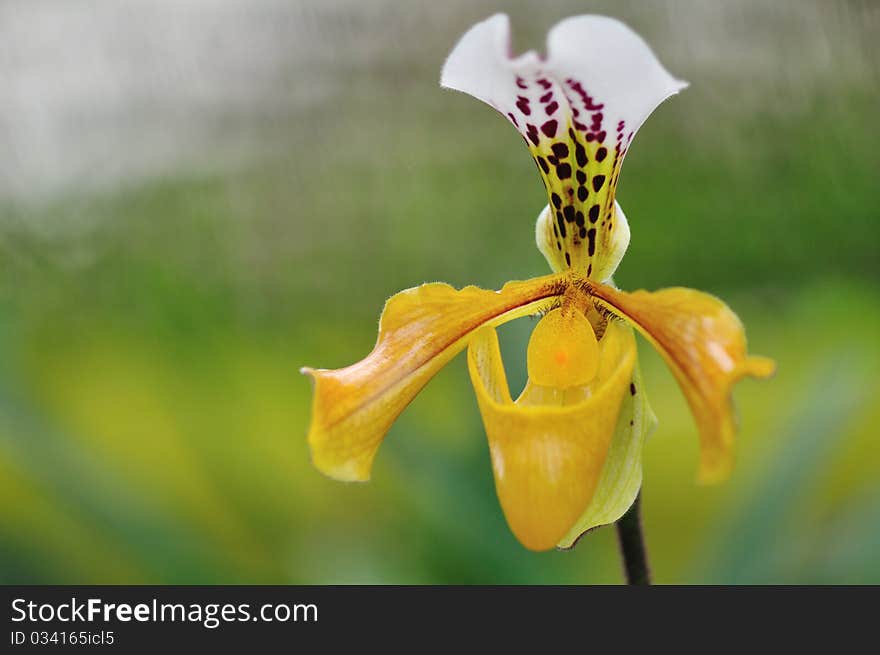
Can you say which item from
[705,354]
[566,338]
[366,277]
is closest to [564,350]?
[566,338]

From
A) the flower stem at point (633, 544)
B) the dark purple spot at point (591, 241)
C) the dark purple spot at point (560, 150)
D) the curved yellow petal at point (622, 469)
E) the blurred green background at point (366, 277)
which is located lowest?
the flower stem at point (633, 544)

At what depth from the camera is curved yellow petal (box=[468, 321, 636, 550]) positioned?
0.63m

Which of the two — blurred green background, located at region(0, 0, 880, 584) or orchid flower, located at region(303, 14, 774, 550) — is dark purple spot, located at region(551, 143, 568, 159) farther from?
blurred green background, located at region(0, 0, 880, 584)

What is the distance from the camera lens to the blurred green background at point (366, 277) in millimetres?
1265

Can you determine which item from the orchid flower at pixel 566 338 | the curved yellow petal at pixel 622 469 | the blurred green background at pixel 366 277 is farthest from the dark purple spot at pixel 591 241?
the blurred green background at pixel 366 277

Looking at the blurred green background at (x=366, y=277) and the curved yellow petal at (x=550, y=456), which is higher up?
the blurred green background at (x=366, y=277)

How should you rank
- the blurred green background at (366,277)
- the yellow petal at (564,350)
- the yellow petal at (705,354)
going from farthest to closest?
the blurred green background at (366,277) < the yellow petal at (564,350) < the yellow petal at (705,354)

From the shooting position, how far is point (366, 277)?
101 inches

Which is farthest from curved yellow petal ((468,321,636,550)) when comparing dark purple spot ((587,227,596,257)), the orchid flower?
dark purple spot ((587,227,596,257))

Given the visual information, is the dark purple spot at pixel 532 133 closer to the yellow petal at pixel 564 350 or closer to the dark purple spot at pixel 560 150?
the dark purple spot at pixel 560 150

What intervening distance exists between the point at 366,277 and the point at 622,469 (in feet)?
6.35

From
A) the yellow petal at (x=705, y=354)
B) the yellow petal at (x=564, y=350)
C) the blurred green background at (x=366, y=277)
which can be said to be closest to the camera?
the yellow petal at (x=705, y=354)

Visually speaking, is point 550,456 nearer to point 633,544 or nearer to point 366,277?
point 633,544
